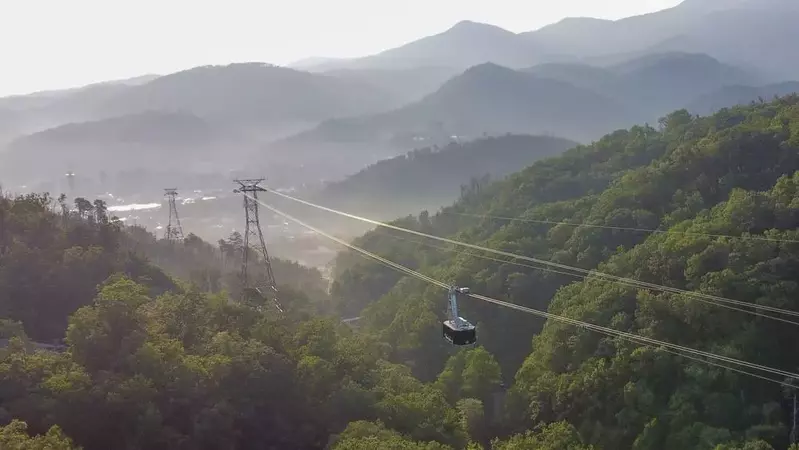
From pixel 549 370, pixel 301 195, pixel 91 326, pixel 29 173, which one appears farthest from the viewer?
pixel 29 173

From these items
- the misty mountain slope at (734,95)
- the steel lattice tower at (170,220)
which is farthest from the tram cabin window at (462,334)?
the misty mountain slope at (734,95)

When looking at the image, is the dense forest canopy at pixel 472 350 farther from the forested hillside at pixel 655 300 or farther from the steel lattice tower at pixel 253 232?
the steel lattice tower at pixel 253 232

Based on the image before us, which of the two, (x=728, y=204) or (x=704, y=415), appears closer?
(x=704, y=415)

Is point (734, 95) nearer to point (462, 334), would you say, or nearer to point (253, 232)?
point (253, 232)

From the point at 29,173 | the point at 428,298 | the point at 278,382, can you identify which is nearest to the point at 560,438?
the point at 278,382

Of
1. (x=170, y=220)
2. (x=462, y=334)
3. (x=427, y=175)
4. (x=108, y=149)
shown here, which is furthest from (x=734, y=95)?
(x=462, y=334)

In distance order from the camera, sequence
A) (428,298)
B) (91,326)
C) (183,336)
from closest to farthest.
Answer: (91,326), (183,336), (428,298)

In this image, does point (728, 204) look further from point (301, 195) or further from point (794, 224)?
point (301, 195)
